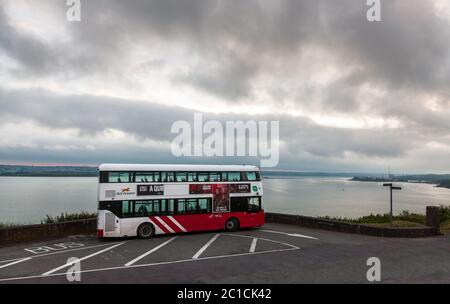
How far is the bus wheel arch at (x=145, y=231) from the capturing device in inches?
761

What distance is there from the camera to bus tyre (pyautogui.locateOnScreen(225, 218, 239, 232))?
21922 millimetres

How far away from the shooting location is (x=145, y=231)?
64.0ft

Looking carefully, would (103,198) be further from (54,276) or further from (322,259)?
(322,259)

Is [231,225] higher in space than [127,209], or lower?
lower

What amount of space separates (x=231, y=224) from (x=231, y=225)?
62 mm

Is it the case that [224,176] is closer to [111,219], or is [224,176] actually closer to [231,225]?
[231,225]

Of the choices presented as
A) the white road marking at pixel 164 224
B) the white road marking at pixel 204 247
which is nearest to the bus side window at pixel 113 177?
the white road marking at pixel 164 224

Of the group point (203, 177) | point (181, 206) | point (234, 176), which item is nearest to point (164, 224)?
point (181, 206)

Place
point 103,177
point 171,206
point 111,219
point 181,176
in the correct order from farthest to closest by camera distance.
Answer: point 181,176 → point 171,206 → point 111,219 → point 103,177

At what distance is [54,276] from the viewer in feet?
37.1

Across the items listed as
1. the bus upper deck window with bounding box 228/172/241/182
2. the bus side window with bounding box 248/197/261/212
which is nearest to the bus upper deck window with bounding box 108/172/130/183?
the bus upper deck window with bounding box 228/172/241/182
